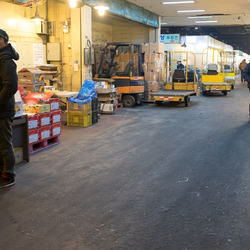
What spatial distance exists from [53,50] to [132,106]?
12.3 ft

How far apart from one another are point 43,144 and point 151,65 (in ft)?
28.9

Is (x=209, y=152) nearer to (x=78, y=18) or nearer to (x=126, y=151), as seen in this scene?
(x=126, y=151)

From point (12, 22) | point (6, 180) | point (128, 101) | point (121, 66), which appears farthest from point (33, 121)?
point (121, 66)

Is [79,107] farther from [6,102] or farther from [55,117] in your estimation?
[6,102]

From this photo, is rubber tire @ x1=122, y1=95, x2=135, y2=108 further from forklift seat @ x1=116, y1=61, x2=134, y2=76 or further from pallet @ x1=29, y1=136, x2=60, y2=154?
pallet @ x1=29, y1=136, x2=60, y2=154

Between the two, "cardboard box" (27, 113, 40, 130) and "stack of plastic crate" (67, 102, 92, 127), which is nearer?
"cardboard box" (27, 113, 40, 130)

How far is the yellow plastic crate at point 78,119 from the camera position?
9.34m

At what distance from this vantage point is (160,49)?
15.0 m

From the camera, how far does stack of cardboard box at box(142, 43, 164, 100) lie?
1473cm

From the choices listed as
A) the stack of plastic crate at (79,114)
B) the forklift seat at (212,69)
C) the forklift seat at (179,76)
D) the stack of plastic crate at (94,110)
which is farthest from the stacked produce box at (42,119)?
the forklift seat at (212,69)

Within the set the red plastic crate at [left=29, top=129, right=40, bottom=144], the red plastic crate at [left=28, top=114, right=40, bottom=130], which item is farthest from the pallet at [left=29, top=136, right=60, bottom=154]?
the red plastic crate at [left=28, top=114, right=40, bottom=130]

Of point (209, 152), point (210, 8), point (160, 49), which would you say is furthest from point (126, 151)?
point (210, 8)

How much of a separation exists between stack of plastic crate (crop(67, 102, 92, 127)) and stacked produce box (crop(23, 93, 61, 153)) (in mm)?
Result: 1903

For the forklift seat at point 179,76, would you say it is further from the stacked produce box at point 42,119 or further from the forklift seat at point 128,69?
the stacked produce box at point 42,119
